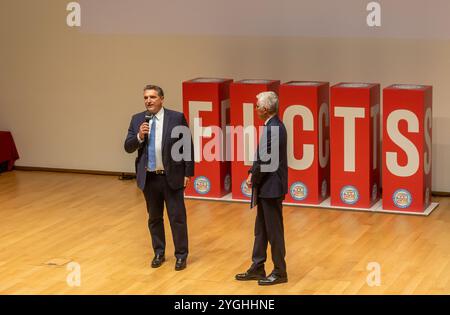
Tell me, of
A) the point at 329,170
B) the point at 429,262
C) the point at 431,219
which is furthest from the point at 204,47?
the point at 429,262

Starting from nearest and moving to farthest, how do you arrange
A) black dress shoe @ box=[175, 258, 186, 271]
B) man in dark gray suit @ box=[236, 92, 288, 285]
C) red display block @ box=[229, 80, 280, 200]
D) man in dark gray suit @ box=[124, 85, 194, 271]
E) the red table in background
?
man in dark gray suit @ box=[236, 92, 288, 285], man in dark gray suit @ box=[124, 85, 194, 271], black dress shoe @ box=[175, 258, 186, 271], red display block @ box=[229, 80, 280, 200], the red table in background

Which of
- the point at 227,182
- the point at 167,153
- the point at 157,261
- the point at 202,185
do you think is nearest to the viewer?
the point at 167,153

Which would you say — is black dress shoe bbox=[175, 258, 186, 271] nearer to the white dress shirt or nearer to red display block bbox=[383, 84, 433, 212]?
the white dress shirt

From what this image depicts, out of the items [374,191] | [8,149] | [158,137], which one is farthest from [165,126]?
[8,149]

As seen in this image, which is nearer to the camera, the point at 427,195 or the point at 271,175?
the point at 271,175

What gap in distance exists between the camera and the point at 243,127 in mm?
9203

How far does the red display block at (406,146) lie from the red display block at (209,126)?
166 cm

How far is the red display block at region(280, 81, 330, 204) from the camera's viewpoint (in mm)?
8914

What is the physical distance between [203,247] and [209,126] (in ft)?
6.39

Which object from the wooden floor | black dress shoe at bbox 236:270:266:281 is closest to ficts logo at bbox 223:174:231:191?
the wooden floor

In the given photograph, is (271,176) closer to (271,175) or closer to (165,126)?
(271,175)

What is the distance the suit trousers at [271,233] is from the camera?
647 centimetres

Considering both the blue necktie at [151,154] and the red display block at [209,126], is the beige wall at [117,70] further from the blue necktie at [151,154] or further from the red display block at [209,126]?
the blue necktie at [151,154]

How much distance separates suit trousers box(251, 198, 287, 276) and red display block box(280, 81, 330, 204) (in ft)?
8.12
